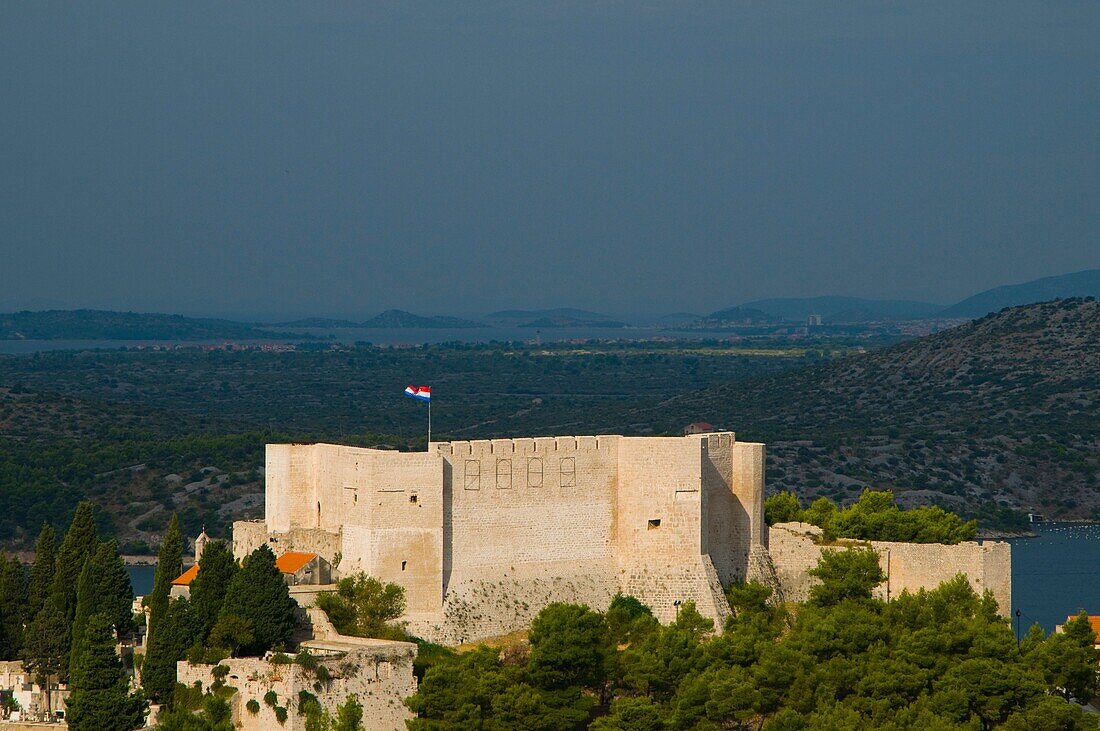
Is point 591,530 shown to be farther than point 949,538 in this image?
No

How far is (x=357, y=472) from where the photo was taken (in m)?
47.4

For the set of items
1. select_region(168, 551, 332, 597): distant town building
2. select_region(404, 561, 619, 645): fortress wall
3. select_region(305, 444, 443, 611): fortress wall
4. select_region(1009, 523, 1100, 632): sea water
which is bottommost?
select_region(1009, 523, 1100, 632): sea water

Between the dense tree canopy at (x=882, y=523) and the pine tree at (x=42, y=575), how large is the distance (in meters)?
17.5

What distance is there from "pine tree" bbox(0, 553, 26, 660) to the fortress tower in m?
5.18

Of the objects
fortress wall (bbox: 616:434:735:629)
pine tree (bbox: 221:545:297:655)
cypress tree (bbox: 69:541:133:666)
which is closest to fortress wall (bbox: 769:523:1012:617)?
fortress wall (bbox: 616:434:735:629)

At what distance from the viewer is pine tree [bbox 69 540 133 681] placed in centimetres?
4800

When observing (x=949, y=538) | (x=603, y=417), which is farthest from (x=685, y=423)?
(x=949, y=538)

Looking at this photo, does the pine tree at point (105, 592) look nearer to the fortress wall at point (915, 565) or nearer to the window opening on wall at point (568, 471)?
the window opening on wall at point (568, 471)

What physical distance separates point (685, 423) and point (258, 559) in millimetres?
98640

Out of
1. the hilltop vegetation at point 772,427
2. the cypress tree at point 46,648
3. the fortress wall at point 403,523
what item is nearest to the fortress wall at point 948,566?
the fortress wall at point 403,523

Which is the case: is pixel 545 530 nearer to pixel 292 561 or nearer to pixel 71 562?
pixel 292 561

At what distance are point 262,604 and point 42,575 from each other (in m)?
8.66

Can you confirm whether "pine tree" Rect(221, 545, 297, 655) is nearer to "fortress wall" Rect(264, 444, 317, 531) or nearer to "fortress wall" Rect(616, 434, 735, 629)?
"fortress wall" Rect(264, 444, 317, 531)

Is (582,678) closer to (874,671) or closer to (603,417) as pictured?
(874,671)
